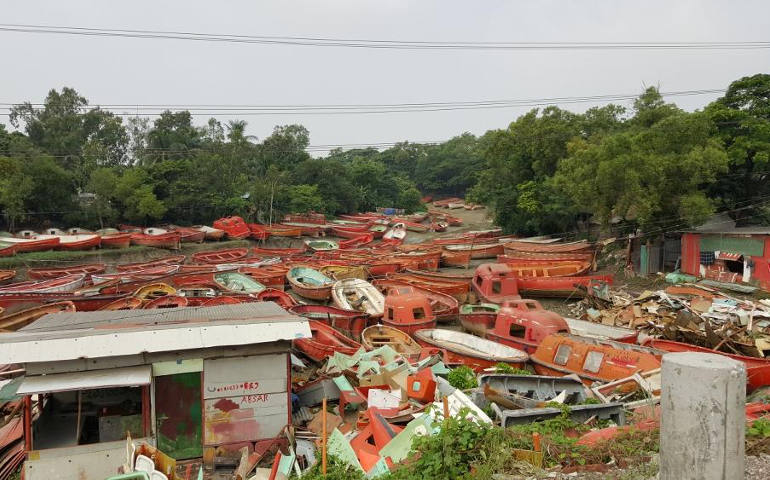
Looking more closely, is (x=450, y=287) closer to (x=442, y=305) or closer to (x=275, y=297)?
(x=442, y=305)

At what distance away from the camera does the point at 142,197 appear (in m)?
49.2

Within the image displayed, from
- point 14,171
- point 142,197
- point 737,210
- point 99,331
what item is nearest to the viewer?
point 99,331

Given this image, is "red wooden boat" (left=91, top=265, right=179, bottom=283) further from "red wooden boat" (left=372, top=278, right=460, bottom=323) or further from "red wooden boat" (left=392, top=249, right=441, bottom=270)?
"red wooden boat" (left=372, top=278, right=460, bottom=323)

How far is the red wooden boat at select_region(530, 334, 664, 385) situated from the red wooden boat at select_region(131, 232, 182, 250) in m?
36.5

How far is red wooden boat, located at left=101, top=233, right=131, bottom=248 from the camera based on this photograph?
42.4 metres

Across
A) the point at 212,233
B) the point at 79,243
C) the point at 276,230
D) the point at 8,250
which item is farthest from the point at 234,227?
the point at 8,250

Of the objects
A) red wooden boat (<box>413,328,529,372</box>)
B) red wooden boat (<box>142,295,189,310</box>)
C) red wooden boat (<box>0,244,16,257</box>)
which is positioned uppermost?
red wooden boat (<box>0,244,16,257</box>)

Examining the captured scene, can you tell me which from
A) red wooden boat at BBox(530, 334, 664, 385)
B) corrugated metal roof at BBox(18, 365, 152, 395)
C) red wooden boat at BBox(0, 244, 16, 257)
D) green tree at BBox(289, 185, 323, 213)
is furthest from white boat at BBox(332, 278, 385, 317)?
green tree at BBox(289, 185, 323, 213)

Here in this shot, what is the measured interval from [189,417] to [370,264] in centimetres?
2307

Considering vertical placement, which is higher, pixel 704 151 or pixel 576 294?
pixel 704 151

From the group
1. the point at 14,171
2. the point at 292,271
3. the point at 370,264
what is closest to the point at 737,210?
the point at 370,264

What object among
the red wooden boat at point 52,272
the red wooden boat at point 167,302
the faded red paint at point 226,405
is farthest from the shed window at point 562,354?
the red wooden boat at point 52,272

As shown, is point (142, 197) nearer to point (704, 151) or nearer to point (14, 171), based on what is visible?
point (14, 171)

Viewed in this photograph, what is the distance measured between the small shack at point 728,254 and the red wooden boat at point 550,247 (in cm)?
766
